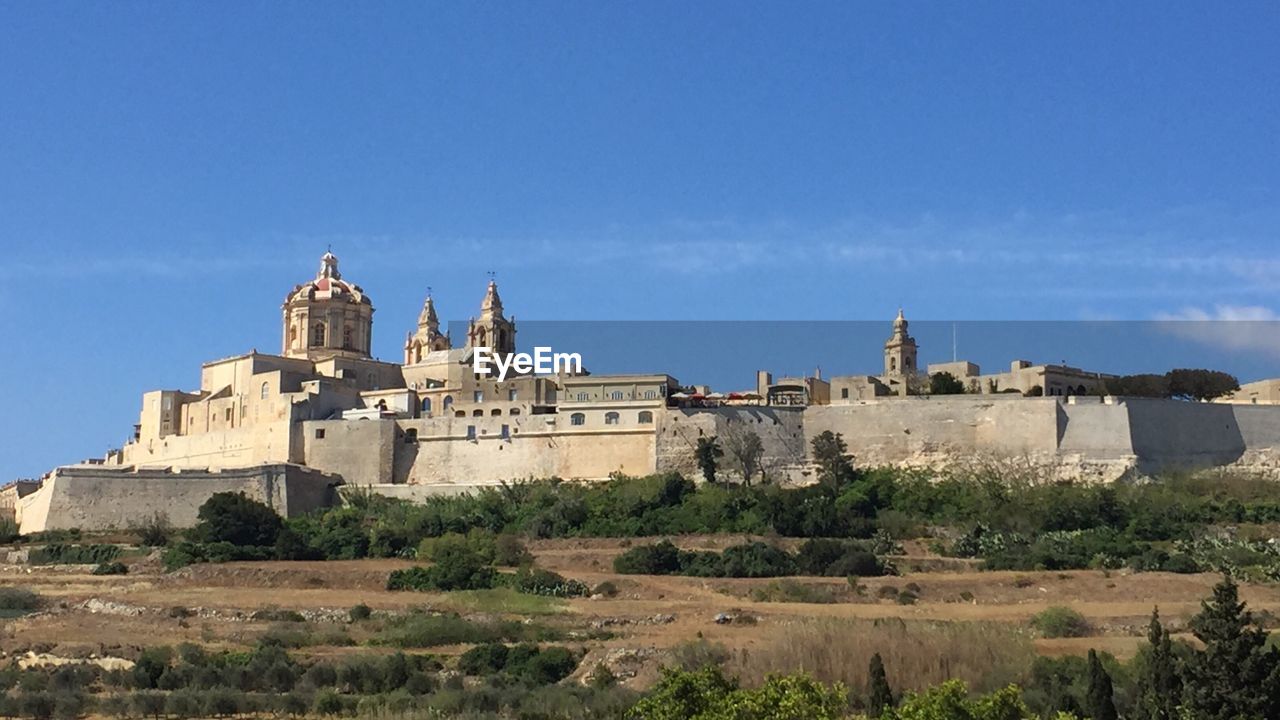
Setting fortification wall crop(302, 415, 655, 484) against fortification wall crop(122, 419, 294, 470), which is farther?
fortification wall crop(122, 419, 294, 470)

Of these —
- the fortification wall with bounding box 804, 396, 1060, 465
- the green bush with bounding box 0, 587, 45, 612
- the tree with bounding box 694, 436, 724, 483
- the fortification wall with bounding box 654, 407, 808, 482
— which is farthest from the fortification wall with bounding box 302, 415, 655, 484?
the green bush with bounding box 0, 587, 45, 612

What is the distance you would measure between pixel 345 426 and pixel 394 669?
26.0 metres

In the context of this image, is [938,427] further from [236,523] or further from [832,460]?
[236,523]

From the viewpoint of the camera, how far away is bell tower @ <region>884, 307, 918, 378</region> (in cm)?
6625

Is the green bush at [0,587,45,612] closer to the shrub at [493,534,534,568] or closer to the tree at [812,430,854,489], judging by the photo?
the shrub at [493,534,534,568]

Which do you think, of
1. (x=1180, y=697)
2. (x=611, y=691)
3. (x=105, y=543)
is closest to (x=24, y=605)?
(x=105, y=543)

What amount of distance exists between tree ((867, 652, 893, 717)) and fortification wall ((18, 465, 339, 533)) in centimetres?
3044

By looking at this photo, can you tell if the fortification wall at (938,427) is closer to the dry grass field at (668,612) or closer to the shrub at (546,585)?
the dry grass field at (668,612)

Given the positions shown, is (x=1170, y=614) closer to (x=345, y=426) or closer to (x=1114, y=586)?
(x=1114, y=586)

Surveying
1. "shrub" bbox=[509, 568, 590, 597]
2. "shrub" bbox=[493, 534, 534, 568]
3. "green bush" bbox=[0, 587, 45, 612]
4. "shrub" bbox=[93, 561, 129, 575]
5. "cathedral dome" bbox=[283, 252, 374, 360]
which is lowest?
"green bush" bbox=[0, 587, 45, 612]

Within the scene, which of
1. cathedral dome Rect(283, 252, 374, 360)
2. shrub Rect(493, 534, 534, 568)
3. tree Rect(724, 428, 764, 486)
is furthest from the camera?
cathedral dome Rect(283, 252, 374, 360)

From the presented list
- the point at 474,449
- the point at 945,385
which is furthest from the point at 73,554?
the point at 945,385

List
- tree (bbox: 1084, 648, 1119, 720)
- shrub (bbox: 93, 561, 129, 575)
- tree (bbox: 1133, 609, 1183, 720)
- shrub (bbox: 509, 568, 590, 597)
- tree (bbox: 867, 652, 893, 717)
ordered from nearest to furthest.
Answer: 1. tree (bbox: 1133, 609, 1183, 720)
2. tree (bbox: 1084, 648, 1119, 720)
3. tree (bbox: 867, 652, 893, 717)
4. shrub (bbox: 509, 568, 590, 597)
5. shrub (bbox: 93, 561, 129, 575)

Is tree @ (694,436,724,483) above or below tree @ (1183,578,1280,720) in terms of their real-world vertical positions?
above
